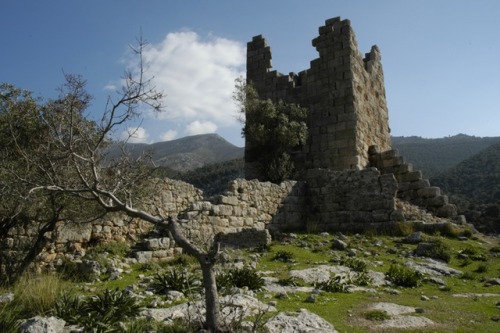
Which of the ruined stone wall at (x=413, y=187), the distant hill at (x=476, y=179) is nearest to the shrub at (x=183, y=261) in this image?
the ruined stone wall at (x=413, y=187)

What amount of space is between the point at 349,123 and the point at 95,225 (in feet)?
35.5

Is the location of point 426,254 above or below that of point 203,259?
below

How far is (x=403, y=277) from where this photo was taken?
31.2ft

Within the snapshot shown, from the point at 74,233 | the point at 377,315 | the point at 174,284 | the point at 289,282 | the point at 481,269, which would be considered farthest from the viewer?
the point at 74,233

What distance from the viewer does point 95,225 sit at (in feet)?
38.0

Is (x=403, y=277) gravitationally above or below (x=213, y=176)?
below

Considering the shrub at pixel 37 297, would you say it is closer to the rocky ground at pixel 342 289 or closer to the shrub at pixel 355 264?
the rocky ground at pixel 342 289

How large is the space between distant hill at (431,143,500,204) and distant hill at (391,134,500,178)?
7343mm

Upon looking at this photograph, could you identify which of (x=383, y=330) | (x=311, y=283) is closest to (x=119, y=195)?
(x=311, y=283)

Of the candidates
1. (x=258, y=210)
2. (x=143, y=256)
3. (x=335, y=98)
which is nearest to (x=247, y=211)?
(x=258, y=210)

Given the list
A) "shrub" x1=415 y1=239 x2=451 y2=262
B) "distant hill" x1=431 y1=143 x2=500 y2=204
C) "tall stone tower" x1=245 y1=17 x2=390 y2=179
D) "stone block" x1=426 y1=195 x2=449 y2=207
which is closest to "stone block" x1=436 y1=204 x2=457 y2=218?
"stone block" x1=426 y1=195 x2=449 y2=207

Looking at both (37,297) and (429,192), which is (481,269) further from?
(37,297)

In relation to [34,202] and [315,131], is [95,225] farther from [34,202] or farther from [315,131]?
[315,131]

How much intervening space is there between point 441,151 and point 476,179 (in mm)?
29795
